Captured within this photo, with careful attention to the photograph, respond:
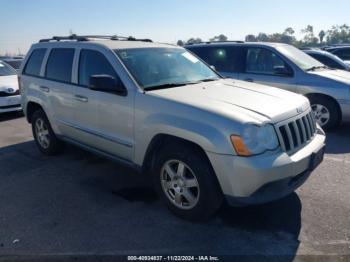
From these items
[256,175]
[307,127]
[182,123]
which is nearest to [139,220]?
[182,123]

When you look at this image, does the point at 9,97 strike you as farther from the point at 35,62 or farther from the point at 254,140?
the point at 254,140

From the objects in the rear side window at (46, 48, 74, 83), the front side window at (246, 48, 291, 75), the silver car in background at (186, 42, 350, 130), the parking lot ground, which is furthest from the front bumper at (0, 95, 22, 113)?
the front side window at (246, 48, 291, 75)

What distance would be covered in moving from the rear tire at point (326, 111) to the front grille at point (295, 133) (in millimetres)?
3250

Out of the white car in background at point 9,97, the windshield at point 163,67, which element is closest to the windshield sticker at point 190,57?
the windshield at point 163,67

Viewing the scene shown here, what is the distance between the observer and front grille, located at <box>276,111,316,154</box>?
334 cm

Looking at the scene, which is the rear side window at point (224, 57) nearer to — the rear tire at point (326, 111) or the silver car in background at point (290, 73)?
the silver car in background at point (290, 73)

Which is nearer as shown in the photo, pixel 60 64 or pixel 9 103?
pixel 60 64

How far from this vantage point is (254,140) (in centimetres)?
312

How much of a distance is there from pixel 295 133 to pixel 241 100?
626mm

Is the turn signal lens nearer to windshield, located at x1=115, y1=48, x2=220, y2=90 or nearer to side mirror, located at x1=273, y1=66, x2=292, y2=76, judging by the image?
windshield, located at x1=115, y1=48, x2=220, y2=90

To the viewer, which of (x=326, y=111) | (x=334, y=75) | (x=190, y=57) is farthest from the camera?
(x=334, y=75)

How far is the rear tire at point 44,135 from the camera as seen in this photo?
5.71 m

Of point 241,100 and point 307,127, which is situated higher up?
point 241,100

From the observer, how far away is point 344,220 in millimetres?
3627
